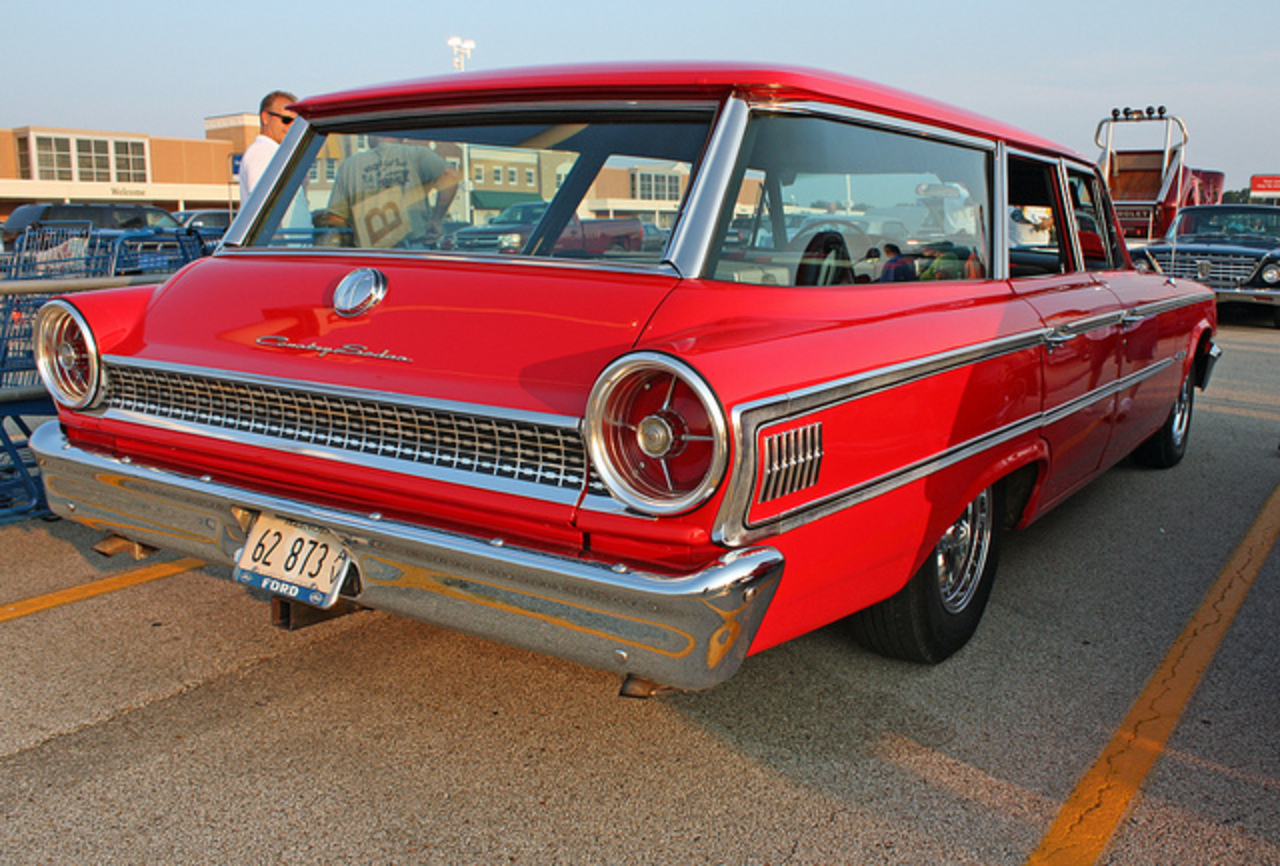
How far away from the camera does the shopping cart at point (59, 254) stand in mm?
4980

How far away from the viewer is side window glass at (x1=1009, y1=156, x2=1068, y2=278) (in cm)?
396

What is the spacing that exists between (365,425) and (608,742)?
3.43 ft

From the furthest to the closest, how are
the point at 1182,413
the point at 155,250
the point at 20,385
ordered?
the point at 1182,413, the point at 155,250, the point at 20,385

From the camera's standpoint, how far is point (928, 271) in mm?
3336

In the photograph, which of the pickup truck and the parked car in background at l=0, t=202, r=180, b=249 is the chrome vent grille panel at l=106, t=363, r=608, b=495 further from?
the parked car in background at l=0, t=202, r=180, b=249

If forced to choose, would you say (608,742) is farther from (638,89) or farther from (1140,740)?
(638,89)

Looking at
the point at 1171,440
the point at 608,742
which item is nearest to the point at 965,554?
the point at 608,742

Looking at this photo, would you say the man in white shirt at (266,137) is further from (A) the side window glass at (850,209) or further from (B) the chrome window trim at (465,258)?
(A) the side window glass at (850,209)

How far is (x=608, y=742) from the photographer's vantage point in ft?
9.45

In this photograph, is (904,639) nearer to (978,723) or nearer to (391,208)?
(978,723)

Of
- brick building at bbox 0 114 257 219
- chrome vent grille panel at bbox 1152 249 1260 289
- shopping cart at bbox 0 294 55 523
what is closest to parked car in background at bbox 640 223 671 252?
shopping cart at bbox 0 294 55 523

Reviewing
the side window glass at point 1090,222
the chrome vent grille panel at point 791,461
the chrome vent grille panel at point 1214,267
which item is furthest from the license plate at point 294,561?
the chrome vent grille panel at point 1214,267

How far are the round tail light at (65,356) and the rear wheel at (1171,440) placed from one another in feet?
16.9

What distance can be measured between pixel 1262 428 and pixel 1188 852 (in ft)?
19.5
